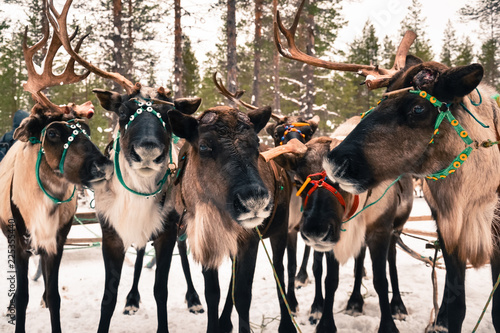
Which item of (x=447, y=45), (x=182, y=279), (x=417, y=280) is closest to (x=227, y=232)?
(x=182, y=279)

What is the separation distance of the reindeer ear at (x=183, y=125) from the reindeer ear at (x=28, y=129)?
1.95m

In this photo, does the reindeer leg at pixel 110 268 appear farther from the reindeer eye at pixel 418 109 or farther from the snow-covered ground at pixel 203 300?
the reindeer eye at pixel 418 109

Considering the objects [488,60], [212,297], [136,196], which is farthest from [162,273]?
[488,60]

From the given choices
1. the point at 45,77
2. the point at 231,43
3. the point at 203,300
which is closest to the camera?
the point at 45,77

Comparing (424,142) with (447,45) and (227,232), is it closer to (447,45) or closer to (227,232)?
(227,232)

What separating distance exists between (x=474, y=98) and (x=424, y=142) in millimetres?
668

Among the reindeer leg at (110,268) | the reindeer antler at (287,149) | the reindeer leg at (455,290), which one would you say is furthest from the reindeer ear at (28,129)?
the reindeer leg at (455,290)

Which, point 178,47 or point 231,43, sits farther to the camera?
point 178,47

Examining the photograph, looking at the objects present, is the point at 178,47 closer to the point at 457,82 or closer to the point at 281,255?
the point at 281,255

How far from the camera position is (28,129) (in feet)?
14.2

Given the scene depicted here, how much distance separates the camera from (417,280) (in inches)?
280

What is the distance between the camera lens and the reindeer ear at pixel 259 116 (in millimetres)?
3598

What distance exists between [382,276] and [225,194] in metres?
2.43

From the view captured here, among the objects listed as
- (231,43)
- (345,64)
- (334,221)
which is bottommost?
(334,221)
